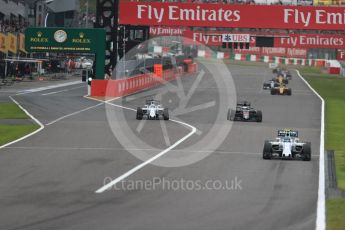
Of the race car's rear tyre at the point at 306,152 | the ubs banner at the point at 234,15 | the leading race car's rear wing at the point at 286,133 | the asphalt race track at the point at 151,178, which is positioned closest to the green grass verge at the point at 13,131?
the asphalt race track at the point at 151,178

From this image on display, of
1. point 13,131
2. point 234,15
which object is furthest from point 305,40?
point 13,131

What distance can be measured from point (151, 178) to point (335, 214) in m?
5.51

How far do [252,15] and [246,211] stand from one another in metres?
44.7

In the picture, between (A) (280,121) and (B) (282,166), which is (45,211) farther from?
(A) (280,121)

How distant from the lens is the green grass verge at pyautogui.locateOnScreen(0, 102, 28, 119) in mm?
37969

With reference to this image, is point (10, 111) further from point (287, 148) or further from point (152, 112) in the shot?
point (287, 148)

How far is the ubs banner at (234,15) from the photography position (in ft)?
191

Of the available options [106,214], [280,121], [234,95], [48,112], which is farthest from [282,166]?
[234,95]

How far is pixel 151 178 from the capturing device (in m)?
19.1

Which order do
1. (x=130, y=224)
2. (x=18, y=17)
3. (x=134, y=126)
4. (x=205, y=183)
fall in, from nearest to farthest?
(x=130, y=224)
(x=205, y=183)
(x=134, y=126)
(x=18, y=17)

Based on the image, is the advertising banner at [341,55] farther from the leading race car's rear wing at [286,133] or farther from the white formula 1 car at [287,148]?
the white formula 1 car at [287,148]

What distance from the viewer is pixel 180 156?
23.6m

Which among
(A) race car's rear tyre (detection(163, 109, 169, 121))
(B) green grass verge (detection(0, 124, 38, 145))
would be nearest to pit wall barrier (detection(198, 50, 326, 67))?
(A) race car's rear tyre (detection(163, 109, 169, 121))

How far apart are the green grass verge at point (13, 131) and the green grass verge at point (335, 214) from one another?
1363cm
